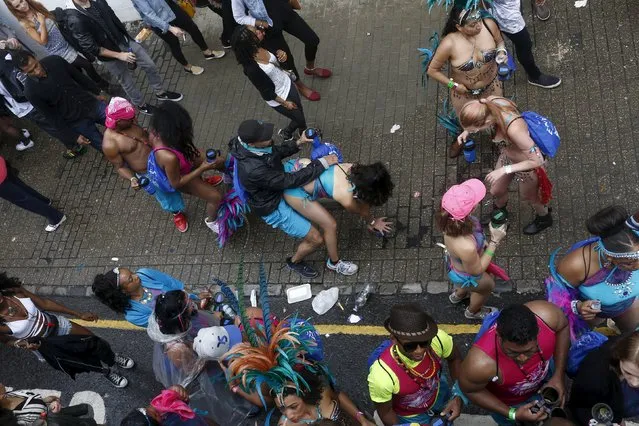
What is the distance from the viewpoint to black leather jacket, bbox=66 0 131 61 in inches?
281

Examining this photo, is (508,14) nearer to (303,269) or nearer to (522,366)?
(303,269)

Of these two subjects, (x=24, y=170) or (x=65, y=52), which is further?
(x=24, y=170)

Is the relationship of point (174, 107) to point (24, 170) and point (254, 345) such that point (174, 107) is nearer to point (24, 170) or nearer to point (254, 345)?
point (254, 345)

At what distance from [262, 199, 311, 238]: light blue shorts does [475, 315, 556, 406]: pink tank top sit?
8.18 ft

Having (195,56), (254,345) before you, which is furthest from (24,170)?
(254,345)

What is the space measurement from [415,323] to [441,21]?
5.61 metres

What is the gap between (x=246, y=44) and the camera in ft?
19.6

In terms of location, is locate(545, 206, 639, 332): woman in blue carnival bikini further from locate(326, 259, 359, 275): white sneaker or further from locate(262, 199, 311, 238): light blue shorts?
locate(262, 199, 311, 238): light blue shorts

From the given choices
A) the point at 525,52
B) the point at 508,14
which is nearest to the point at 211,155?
the point at 508,14

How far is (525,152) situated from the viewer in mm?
4926

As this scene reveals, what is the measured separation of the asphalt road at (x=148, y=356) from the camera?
5441 millimetres

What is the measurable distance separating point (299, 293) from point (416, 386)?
2.51 meters

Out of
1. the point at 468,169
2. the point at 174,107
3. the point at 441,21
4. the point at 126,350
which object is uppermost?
the point at 174,107

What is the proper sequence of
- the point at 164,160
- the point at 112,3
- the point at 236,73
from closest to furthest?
A: 1. the point at 164,160
2. the point at 236,73
3. the point at 112,3
